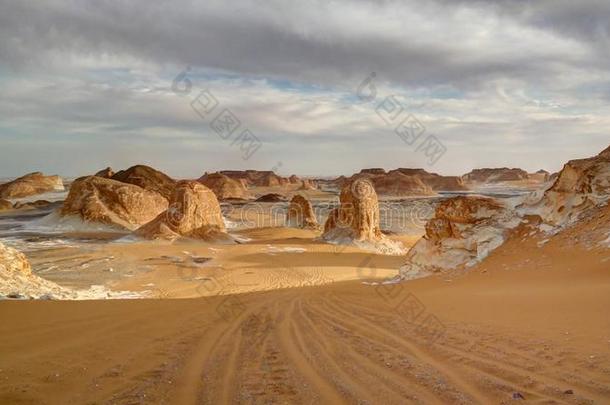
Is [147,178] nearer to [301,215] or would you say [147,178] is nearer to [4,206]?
[4,206]

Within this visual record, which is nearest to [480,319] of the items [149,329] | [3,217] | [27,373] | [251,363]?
[251,363]

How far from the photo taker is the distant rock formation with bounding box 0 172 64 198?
2265 inches

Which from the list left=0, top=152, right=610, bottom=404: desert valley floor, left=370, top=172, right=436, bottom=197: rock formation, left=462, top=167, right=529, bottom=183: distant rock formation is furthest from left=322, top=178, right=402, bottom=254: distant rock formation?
left=462, top=167, right=529, bottom=183: distant rock formation

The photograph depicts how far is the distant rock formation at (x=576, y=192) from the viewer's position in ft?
29.4

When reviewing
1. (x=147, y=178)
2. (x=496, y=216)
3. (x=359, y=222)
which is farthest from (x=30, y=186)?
(x=496, y=216)

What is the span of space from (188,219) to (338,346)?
20.0 metres

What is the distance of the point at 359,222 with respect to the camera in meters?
25.2

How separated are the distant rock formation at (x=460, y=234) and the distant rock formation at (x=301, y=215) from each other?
21.3m

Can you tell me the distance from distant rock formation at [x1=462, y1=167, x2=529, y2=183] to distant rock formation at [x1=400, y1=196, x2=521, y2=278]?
107 m

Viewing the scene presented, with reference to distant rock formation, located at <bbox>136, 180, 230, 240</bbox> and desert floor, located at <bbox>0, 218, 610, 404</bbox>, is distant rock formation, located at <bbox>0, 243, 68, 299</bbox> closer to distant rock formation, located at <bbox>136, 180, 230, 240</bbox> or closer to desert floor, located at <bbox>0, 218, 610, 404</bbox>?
desert floor, located at <bbox>0, 218, 610, 404</bbox>

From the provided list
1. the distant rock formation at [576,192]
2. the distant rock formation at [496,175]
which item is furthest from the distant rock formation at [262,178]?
the distant rock formation at [576,192]

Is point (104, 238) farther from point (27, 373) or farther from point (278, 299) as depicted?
point (27, 373)

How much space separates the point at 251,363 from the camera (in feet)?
14.6

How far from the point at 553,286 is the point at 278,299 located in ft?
14.7
